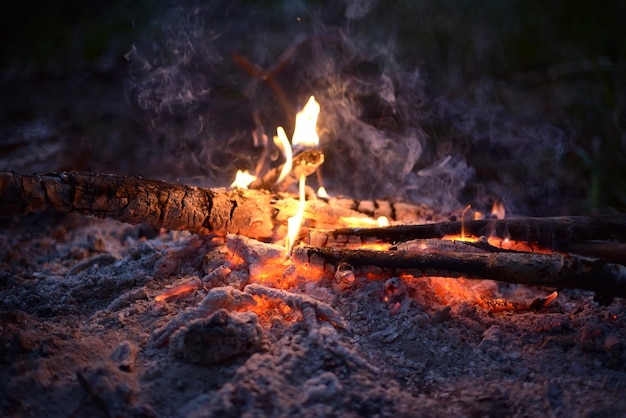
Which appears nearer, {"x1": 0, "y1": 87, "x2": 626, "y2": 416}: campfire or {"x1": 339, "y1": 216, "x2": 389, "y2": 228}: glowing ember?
{"x1": 0, "y1": 87, "x2": 626, "y2": 416}: campfire

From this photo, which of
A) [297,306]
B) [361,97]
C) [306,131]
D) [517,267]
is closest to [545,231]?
[517,267]

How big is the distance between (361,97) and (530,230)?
3.67 m

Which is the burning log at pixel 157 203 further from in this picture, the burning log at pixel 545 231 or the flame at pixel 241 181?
the burning log at pixel 545 231

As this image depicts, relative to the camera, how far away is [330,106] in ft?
18.7

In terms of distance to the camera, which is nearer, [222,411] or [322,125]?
[222,411]

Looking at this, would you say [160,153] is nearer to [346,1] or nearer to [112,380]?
[346,1]

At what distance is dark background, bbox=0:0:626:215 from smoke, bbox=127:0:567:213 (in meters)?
0.03

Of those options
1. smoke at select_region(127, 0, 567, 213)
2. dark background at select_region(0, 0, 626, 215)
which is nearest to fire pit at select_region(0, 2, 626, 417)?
smoke at select_region(127, 0, 567, 213)

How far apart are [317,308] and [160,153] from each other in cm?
415

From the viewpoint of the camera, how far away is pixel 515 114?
5.75 meters

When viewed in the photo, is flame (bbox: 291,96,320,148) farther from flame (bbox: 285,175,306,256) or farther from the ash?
the ash

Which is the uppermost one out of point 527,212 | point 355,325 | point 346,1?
point 346,1

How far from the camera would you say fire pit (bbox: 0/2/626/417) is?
1.66 metres

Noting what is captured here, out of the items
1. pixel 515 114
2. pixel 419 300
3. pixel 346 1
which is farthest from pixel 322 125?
pixel 419 300
